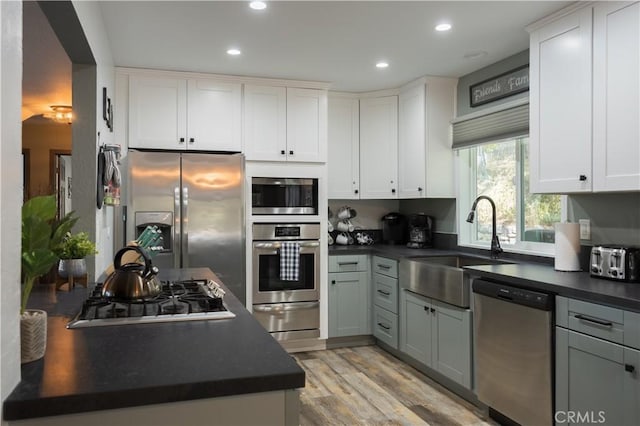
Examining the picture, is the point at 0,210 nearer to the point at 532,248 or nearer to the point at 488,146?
the point at 532,248

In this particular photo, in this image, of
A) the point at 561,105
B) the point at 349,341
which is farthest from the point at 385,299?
the point at 561,105

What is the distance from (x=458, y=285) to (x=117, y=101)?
2910 millimetres

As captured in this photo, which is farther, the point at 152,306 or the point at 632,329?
the point at 632,329

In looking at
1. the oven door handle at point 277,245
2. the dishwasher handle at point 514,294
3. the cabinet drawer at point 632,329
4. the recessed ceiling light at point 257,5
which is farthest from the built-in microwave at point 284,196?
the cabinet drawer at point 632,329

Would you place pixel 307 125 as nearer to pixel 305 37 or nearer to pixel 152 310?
pixel 305 37

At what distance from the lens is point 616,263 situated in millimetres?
2561

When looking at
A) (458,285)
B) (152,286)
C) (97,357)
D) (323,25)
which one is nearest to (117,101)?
(323,25)

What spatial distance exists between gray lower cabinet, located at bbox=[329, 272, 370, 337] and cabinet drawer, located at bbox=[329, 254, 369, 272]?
0.04 meters

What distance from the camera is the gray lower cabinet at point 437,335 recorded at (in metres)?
3.22

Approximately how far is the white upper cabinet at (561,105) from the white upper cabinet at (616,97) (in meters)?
0.06

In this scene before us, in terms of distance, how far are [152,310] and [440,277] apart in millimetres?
2245

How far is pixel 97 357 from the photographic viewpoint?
3.93 feet

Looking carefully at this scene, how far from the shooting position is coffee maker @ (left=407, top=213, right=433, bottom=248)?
4.62 m

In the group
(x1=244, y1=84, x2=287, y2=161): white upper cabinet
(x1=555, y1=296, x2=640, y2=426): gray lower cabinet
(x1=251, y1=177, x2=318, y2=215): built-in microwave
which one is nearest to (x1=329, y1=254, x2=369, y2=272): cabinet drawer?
(x1=251, y1=177, x2=318, y2=215): built-in microwave
